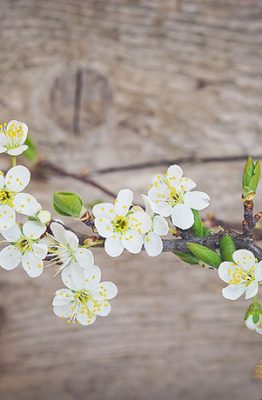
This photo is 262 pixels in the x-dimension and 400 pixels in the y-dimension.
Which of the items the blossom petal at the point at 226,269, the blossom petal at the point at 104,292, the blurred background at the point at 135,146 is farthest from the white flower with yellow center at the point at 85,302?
the blurred background at the point at 135,146

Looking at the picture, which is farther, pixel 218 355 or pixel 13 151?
pixel 218 355

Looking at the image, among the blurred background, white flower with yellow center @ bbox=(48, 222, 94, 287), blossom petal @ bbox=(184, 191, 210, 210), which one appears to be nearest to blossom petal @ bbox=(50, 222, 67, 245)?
white flower with yellow center @ bbox=(48, 222, 94, 287)

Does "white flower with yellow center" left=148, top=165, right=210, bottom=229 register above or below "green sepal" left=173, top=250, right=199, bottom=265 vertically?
above

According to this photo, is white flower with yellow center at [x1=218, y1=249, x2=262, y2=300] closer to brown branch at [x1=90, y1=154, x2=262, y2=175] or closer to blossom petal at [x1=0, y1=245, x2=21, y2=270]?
blossom petal at [x1=0, y1=245, x2=21, y2=270]

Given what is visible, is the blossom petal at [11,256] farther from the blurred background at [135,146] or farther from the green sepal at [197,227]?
the blurred background at [135,146]

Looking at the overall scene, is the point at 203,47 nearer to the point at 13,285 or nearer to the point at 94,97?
the point at 94,97

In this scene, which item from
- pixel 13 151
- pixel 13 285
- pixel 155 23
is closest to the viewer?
pixel 13 151

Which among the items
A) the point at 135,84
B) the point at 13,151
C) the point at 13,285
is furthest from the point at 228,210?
the point at 13,151
